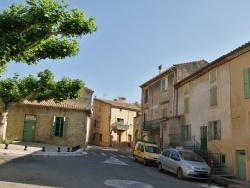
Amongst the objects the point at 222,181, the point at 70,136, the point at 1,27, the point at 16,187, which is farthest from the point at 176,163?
the point at 70,136

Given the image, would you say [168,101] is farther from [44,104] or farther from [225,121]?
[44,104]

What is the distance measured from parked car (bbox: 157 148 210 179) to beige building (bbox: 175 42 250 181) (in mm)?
2737

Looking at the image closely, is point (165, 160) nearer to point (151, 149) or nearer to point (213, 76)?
point (151, 149)

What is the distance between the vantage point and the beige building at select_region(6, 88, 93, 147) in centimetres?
3098

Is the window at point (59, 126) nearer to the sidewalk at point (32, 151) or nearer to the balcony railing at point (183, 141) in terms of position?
the sidewalk at point (32, 151)

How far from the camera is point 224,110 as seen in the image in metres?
20.2

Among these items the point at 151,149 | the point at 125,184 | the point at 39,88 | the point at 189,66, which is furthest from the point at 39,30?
the point at 189,66

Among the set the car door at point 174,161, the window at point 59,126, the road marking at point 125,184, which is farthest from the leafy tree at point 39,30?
the window at point 59,126

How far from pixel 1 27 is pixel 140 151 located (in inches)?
586

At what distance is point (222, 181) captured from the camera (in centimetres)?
1580

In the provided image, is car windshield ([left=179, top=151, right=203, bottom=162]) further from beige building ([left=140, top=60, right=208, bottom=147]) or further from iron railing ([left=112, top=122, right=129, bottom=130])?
iron railing ([left=112, top=122, right=129, bottom=130])

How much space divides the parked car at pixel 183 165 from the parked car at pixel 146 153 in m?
2.60

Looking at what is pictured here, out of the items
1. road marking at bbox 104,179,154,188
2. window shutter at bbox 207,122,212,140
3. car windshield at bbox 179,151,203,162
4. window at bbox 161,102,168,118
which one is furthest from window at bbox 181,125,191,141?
road marking at bbox 104,179,154,188

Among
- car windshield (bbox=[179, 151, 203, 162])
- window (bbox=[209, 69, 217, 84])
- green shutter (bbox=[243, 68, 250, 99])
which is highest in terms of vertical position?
window (bbox=[209, 69, 217, 84])
